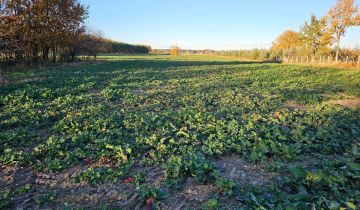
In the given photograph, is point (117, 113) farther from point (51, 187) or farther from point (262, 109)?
point (262, 109)

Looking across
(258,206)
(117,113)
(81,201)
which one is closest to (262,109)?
(117,113)

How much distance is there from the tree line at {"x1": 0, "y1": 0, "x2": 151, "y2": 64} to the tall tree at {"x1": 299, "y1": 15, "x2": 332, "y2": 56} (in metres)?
40.8

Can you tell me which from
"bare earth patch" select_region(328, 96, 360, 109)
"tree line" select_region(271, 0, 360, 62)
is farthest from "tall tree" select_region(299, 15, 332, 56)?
"bare earth patch" select_region(328, 96, 360, 109)

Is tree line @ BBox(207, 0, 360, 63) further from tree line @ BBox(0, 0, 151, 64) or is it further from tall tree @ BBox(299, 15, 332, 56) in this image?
tree line @ BBox(0, 0, 151, 64)

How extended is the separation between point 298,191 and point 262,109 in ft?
22.2

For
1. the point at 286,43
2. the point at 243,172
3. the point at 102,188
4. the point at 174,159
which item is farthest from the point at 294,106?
the point at 286,43

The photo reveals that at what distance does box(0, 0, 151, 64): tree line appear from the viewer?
20.5 m

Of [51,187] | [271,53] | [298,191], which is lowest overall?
[51,187]

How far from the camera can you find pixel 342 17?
41219 mm

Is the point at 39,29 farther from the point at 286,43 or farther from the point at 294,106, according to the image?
the point at 286,43

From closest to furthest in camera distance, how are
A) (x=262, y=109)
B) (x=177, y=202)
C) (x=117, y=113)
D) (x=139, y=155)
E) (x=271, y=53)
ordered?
(x=177, y=202) < (x=139, y=155) < (x=117, y=113) < (x=262, y=109) < (x=271, y=53)

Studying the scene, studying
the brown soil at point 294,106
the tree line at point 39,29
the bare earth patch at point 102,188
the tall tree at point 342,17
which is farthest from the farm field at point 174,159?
the tall tree at point 342,17

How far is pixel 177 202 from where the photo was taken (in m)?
4.01

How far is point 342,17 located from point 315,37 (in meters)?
8.99
